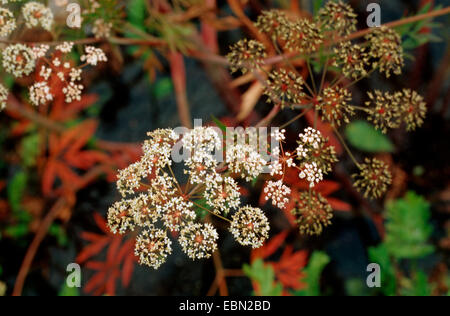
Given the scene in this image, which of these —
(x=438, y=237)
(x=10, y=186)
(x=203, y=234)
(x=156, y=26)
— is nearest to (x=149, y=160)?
(x=203, y=234)

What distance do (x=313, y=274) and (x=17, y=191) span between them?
3.08 ft

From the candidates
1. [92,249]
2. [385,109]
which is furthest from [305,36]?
[92,249]

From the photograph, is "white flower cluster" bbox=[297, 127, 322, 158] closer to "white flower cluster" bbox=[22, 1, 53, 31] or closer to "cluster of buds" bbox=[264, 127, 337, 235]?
"cluster of buds" bbox=[264, 127, 337, 235]

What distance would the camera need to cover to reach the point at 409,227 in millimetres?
1063

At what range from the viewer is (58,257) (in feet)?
4.14

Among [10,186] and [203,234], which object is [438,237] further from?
[10,186]

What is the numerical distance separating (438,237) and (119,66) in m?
1.18

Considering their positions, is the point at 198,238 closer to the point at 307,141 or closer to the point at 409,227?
the point at 307,141

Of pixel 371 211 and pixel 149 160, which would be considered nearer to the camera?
pixel 149 160

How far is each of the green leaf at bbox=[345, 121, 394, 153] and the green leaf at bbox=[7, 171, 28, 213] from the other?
102 cm

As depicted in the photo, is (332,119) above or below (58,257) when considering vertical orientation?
above

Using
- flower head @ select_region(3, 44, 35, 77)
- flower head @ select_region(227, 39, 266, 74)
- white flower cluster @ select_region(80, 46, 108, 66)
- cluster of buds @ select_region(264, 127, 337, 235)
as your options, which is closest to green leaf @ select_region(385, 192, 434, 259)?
cluster of buds @ select_region(264, 127, 337, 235)

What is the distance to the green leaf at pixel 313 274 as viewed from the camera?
103 cm

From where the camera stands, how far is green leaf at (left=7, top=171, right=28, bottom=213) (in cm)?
120
